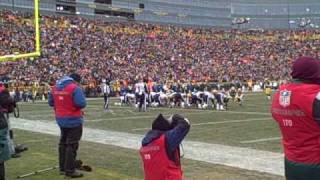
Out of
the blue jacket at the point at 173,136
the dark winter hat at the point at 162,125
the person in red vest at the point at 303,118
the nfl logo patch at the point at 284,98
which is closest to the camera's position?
the person in red vest at the point at 303,118

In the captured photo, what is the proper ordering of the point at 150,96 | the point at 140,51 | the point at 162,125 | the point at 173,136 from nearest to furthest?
the point at 173,136 → the point at 162,125 → the point at 150,96 → the point at 140,51

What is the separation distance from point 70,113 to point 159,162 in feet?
14.8

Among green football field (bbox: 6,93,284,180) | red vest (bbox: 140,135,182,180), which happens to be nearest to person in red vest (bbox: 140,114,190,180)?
red vest (bbox: 140,135,182,180)

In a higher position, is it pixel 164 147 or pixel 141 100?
pixel 164 147

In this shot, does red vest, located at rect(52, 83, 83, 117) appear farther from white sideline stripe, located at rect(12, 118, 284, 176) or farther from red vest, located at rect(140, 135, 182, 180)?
red vest, located at rect(140, 135, 182, 180)

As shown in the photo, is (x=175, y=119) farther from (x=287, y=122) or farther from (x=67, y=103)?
(x=67, y=103)

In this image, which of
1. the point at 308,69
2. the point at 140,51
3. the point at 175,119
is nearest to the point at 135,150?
the point at 175,119

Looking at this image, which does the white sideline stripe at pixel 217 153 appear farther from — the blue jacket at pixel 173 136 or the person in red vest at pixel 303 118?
the person in red vest at pixel 303 118

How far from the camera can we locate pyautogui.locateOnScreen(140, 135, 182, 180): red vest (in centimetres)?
527

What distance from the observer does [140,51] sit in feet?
186

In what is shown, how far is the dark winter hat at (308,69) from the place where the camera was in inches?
178

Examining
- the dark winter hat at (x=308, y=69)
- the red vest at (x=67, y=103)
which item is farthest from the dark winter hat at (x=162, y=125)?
the red vest at (x=67, y=103)

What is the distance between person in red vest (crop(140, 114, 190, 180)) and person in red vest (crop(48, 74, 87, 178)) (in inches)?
169

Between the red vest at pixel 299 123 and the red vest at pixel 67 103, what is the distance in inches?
209
